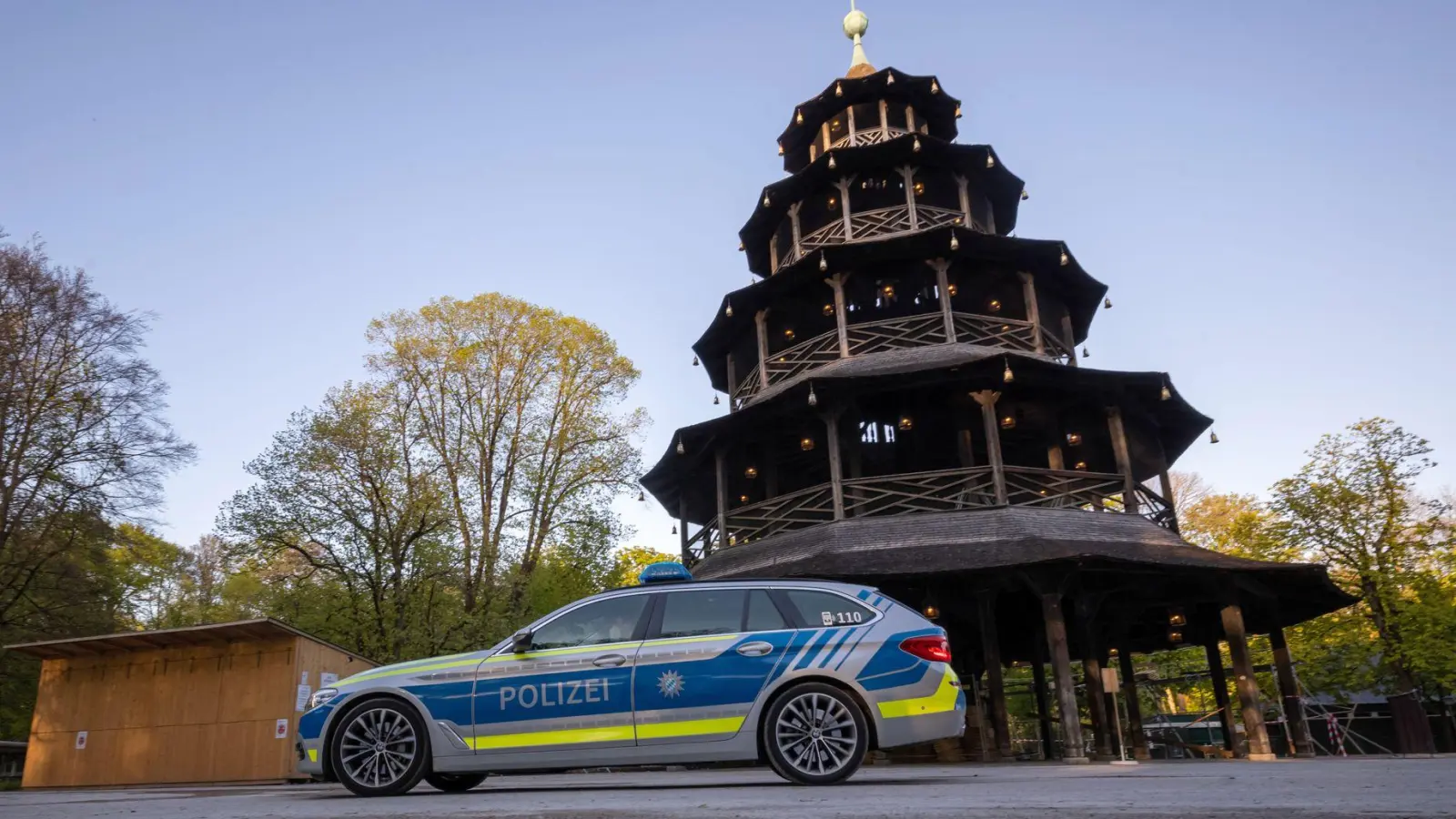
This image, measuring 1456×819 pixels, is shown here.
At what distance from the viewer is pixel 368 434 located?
26484mm

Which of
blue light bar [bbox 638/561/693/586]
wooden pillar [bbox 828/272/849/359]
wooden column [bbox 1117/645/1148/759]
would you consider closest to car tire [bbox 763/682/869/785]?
blue light bar [bbox 638/561/693/586]

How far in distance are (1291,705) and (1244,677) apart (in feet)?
5.95

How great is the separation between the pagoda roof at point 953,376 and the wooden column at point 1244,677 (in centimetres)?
459

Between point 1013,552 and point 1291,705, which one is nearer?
point 1013,552

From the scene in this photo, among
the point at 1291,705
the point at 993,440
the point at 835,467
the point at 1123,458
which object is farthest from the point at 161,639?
the point at 1291,705

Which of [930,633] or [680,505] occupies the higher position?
[680,505]

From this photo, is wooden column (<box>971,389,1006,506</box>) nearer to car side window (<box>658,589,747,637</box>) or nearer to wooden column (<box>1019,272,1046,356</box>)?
wooden column (<box>1019,272,1046,356</box>)

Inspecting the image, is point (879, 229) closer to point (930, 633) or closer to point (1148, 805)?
point (930, 633)

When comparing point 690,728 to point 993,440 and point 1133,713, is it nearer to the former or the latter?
point 993,440

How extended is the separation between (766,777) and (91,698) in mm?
15677

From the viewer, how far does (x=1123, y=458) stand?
18.8 metres

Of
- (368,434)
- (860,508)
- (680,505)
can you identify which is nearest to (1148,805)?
(860,508)

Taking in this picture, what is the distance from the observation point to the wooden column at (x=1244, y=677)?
15880 mm

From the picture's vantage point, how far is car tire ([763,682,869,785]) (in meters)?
6.84
